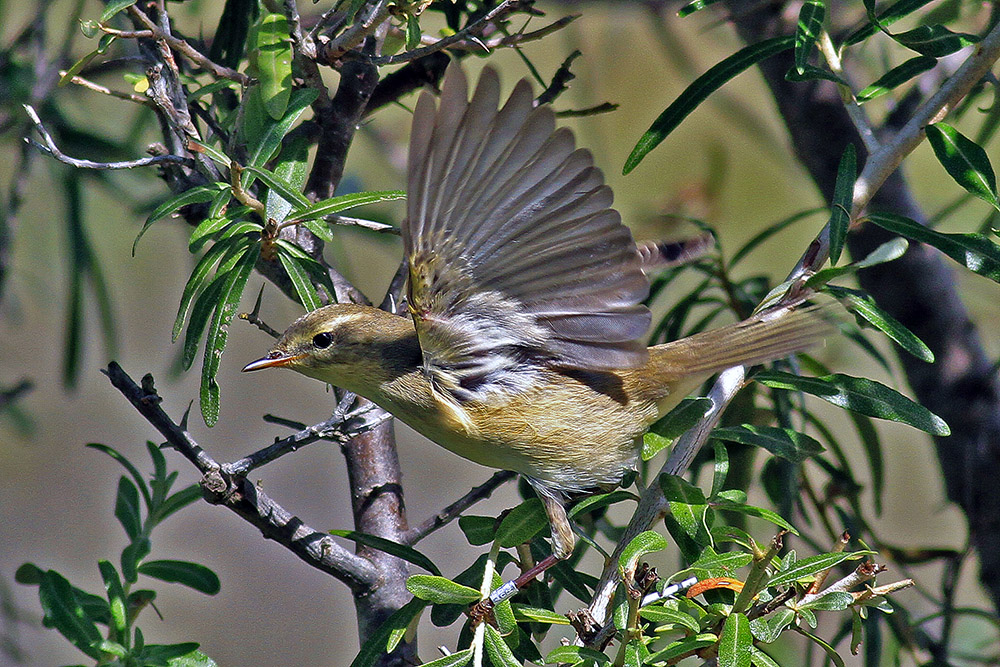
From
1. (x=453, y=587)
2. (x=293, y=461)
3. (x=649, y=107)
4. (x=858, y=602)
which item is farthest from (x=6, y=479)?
(x=858, y=602)

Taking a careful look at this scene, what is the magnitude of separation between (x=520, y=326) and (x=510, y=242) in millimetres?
174

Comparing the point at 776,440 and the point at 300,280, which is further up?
the point at 300,280

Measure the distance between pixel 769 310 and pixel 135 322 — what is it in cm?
356

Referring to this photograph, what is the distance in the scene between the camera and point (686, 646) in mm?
1055

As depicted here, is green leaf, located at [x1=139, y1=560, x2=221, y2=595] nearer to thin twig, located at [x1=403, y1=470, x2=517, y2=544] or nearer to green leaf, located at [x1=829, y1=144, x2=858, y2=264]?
thin twig, located at [x1=403, y1=470, x2=517, y2=544]

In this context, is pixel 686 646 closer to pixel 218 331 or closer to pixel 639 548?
pixel 639 548

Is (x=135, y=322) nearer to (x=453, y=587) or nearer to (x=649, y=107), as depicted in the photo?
(x=649, y=107)

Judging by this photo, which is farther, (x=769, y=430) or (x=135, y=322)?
(x=135, y=322)

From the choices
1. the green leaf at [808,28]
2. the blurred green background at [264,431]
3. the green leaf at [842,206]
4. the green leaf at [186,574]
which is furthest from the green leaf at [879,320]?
the blurred green background at [264,431]

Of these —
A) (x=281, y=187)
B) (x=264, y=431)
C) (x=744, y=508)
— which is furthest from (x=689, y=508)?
(x=264, y=431)

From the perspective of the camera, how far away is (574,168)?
4.01 ft

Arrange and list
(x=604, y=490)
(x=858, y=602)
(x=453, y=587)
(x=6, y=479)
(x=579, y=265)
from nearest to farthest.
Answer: (x=858, y=602) < (x=453, y=587) < (x=579, y=265) < (x=604, y=490) < (x=6, y=479)

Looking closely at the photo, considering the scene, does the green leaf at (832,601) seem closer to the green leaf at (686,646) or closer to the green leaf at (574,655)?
the green leaf at (686,646)

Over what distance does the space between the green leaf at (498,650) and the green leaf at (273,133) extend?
66 cm
